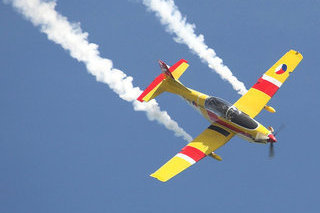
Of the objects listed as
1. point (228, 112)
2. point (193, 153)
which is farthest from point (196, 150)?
point (228, 112)

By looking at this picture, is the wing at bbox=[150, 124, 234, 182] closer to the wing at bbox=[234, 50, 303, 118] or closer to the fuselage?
the fuselage

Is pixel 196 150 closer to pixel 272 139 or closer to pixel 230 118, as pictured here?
pixel 230 118

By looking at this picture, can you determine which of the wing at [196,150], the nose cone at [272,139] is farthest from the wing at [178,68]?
the nose cone at [272,139]

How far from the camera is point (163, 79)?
134ft

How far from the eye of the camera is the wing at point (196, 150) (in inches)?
1347

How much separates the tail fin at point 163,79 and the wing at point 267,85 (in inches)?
192

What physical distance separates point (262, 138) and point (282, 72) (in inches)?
279

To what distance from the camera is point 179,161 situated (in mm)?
34938

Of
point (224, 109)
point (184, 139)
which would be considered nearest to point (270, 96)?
point (224, 109)

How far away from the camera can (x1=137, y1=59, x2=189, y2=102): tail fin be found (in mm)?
40031

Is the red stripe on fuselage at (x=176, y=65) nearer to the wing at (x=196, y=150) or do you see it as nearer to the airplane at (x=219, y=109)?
the airplane at (x=219, y=109)

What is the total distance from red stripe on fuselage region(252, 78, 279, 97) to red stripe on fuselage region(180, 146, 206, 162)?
24.1 feet

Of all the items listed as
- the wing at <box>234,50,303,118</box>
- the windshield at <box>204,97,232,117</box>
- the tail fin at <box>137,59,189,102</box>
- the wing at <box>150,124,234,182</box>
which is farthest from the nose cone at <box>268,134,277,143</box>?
the tail fin at <box>137,59,189,102</box>

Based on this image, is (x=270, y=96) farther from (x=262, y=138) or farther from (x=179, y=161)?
(x=179, y=161)
